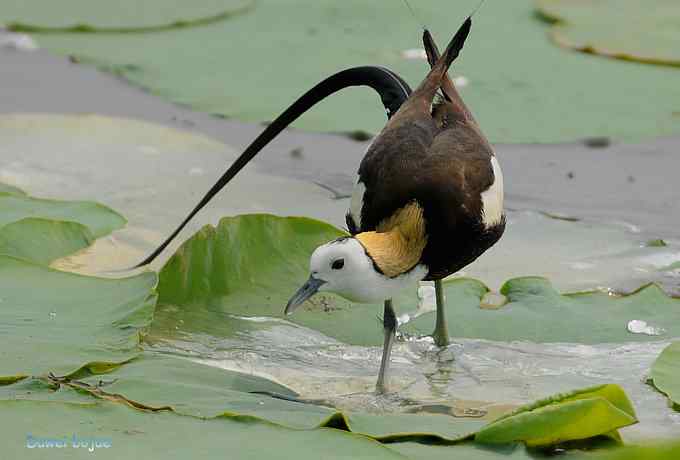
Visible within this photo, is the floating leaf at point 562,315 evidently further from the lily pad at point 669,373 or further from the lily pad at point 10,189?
the lily pad at point 10,189

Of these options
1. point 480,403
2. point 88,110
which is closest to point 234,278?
point 480,403

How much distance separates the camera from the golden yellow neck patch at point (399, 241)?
341 centimetres

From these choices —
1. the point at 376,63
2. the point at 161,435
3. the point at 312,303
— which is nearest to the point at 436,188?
the point at 312,303

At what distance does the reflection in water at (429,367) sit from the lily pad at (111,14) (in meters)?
4.12

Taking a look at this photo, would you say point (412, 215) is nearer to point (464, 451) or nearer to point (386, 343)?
point (386, 343)

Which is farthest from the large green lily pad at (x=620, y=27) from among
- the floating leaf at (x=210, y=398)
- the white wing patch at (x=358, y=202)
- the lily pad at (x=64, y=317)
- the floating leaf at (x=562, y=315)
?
the floating leaf at (x=210, y=398)

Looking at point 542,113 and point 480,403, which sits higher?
point 542,113

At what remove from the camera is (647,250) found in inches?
191

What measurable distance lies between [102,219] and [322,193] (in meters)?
1.17

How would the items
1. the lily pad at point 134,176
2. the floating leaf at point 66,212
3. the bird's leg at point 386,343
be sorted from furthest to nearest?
1. the lily pad at point 134,176
2. the floating leaf at point 66,212
3. the bird's leg at point 386,343

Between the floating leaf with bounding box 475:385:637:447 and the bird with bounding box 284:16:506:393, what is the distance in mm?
716

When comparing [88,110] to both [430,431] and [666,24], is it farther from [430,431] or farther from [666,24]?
[430,431]

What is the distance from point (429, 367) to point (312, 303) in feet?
1.62

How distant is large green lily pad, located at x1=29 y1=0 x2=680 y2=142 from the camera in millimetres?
6148
